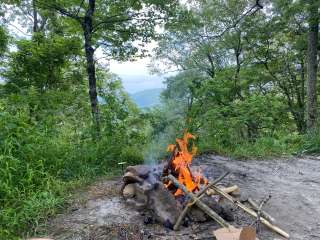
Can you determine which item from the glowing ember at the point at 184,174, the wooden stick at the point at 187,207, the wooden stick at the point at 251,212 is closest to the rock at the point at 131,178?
the glowing ember at the point at 184,174

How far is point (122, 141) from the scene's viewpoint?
6934 mm

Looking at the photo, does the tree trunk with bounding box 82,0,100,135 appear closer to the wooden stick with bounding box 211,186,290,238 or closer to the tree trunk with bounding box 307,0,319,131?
the wooden stick with bounding box 211,186,290,238

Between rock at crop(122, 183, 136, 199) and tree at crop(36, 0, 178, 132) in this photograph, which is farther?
tree at crop(36, 0, 178, 132)

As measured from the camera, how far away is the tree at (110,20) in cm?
803

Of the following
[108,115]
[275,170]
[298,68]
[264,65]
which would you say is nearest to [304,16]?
[264,65]

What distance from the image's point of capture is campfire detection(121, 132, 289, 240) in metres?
3.99

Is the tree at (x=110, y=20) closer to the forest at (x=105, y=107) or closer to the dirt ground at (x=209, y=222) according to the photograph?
the forest at (x=105, y=107)

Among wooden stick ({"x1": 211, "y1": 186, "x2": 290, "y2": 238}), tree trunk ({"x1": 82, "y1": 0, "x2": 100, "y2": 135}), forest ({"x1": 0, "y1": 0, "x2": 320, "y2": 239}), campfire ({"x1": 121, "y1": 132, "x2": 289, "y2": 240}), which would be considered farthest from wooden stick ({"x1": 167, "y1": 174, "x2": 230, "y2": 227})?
tree trunk ({"x1": 82, "y1": 0, "x2": 100, "y2": 135})

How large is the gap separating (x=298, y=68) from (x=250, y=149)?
11118 millimetres

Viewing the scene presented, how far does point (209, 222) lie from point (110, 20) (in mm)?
5915

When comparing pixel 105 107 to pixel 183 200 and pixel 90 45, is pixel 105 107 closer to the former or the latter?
pixel 90 45

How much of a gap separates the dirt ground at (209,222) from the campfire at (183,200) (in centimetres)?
12

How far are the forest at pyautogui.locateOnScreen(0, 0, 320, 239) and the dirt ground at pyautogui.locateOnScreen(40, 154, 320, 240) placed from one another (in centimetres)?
37

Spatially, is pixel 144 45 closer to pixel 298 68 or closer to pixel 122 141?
pixel 122 141
